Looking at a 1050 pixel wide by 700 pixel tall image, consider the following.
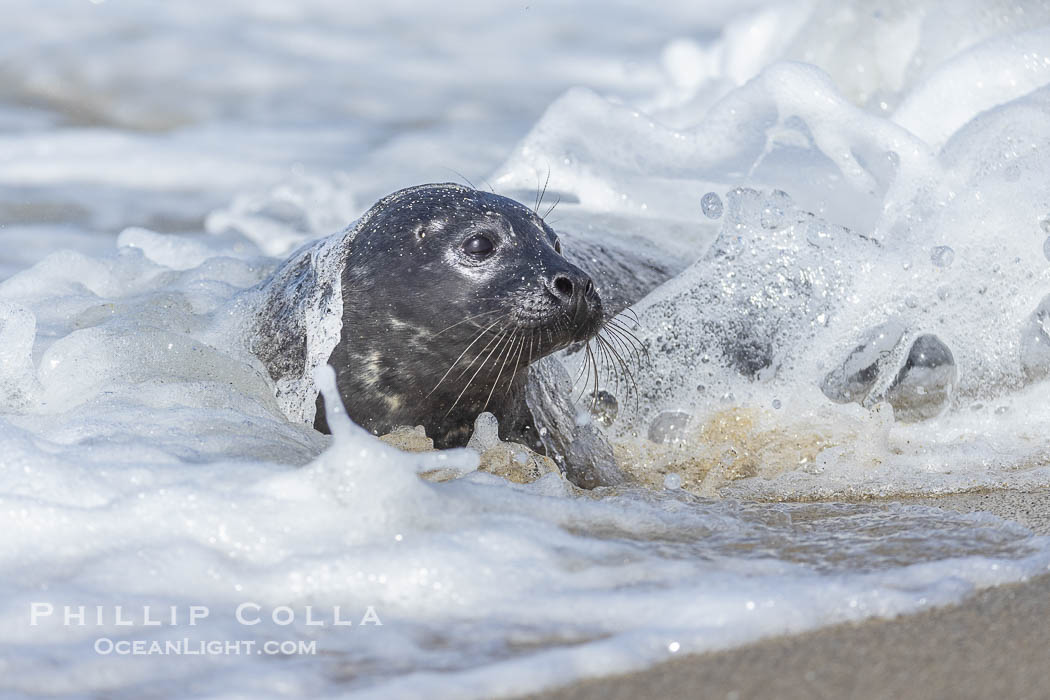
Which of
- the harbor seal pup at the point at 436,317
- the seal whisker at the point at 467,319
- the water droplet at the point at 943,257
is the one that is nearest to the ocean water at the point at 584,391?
the water droplet at the point at 943,257

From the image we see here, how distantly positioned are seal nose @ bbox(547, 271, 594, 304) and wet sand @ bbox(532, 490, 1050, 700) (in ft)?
4.77

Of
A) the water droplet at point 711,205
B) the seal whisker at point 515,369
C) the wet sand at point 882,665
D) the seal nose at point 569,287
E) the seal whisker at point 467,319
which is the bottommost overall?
the wet sand at point 882,665

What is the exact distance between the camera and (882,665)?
2127mm

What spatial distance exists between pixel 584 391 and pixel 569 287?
3.23 ft

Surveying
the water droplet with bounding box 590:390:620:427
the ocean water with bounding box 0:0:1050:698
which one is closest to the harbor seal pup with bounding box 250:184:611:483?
the ocean water with bounding box 0:0:1050:698

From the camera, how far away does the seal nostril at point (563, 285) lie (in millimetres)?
3547

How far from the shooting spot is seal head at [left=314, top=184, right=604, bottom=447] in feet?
11.8

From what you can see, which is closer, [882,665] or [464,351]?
[882,665]

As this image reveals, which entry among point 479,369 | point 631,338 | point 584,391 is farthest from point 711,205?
point 479,369

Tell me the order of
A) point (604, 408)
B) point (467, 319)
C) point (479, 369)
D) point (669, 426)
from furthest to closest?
point (604, 408)
point (669, 426)
point (479, 369)
point (467, 319)

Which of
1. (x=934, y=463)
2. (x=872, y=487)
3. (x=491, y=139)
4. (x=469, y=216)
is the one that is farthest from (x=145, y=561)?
(x=491, y=139)

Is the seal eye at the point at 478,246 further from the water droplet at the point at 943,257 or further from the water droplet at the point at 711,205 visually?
the water droplet at the point at 943,257

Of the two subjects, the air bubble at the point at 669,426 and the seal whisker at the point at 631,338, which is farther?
the seal whisker at the point at 631,338

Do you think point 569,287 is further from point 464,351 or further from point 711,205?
point 711,205
